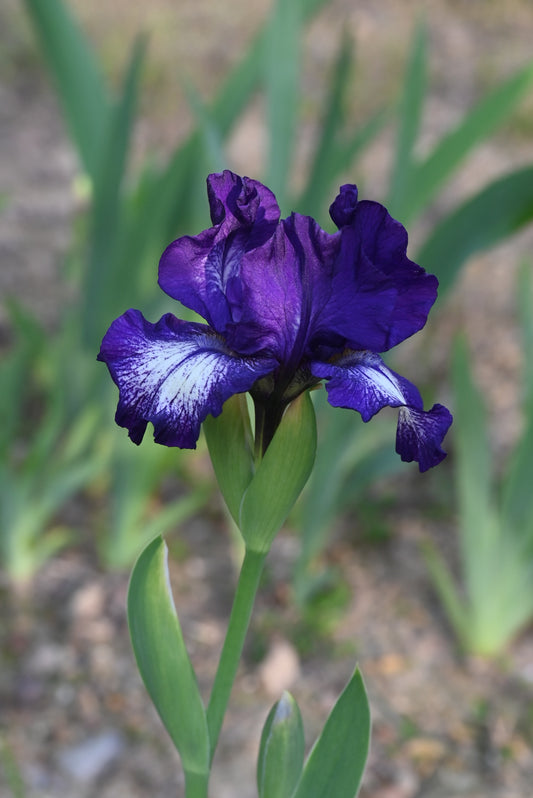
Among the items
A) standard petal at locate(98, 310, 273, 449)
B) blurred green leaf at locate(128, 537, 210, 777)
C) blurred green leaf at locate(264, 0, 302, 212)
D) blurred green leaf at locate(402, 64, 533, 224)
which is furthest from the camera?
blurred green leaf at locate(264, 0, 302, 212)

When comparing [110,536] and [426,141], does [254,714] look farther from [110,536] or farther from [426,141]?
[426,141]

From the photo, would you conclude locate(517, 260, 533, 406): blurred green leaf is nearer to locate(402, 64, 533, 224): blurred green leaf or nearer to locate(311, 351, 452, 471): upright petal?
locate(402, 64, 533, 224): blurred green leaf

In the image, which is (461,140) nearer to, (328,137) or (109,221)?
(328,137)

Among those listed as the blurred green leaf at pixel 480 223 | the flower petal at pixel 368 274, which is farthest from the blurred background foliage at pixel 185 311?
the flower petal at pixel 368 274

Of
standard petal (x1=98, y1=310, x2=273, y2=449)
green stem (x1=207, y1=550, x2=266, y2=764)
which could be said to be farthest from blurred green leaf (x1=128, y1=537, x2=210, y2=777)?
standard petal (x1=98, y1=310, x2=273, y2=449)

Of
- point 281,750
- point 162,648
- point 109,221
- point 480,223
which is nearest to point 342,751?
point 281,750

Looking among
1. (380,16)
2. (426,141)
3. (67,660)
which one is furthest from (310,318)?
(380,16)
